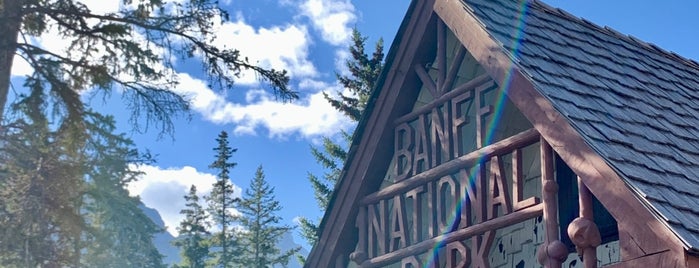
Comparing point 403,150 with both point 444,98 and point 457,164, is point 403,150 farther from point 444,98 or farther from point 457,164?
point 457,164

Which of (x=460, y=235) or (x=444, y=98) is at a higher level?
(x=444, y=98)

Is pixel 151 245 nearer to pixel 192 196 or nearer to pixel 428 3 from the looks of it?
pixel 192 196

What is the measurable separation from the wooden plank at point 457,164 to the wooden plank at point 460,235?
0.50m

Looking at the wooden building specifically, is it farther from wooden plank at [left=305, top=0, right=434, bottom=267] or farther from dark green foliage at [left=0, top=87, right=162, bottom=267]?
dark green foliage at [left=0, top=87, right=162, bottom=267]

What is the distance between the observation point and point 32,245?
21.1 metres

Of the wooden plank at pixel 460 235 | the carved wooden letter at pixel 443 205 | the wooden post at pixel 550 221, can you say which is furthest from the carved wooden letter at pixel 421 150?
the wooden post at pixel 550 221

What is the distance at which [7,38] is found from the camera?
9805 millimetres

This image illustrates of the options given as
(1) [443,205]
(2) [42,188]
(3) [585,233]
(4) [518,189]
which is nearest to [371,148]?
(1) [443,205]

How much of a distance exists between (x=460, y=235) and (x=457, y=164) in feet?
2.02

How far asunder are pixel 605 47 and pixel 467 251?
272 centimetres

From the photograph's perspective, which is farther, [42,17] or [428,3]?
[42,17]

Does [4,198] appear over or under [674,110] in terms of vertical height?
over

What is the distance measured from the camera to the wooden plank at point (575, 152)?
412cm

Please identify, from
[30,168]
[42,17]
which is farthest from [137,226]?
[42,17]
